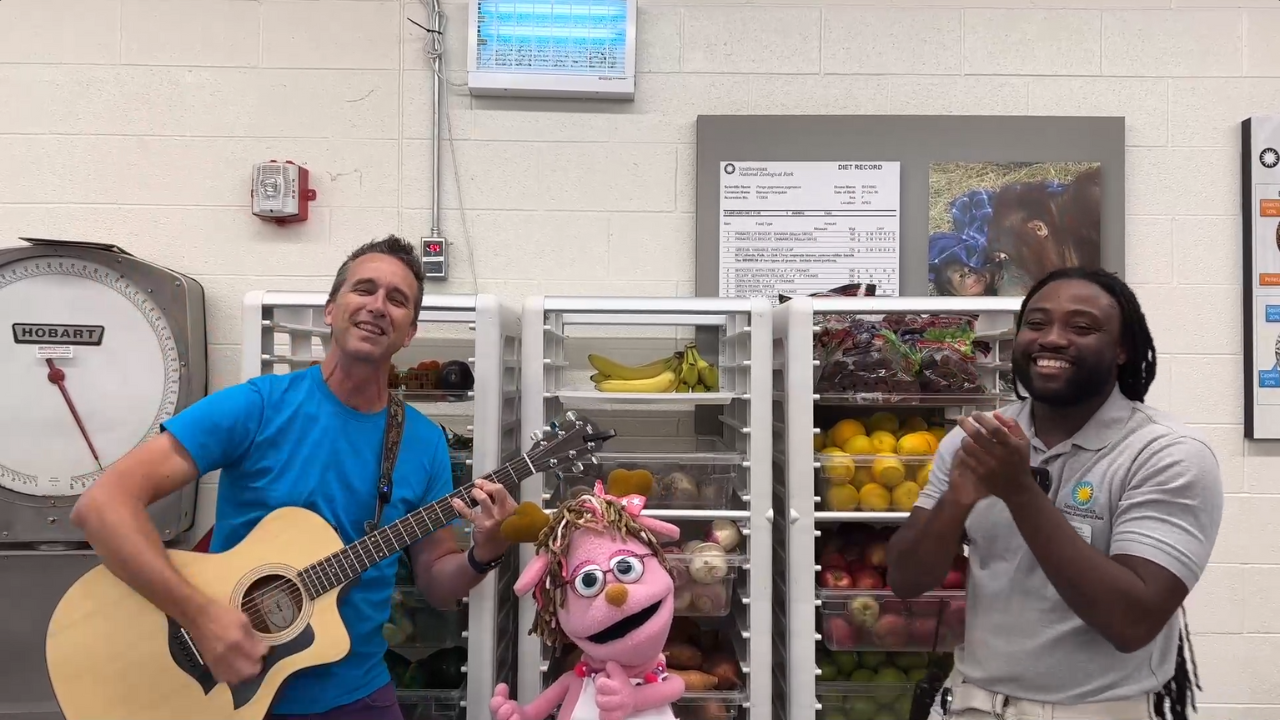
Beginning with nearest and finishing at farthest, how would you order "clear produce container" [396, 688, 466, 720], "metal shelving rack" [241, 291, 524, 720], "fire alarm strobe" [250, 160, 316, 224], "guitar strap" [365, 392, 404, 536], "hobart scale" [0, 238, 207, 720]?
1. "guitar strap" [365, 392, 404, 536]
2. "metal shelving rack" [241, 291, 524, 720]
3. "clear produce container" [396, 688, 466, 720]
4. "hobart scale" [0, 238, 207, 720]
5. "fire alarm strobe" [250, 160, 316, 224]

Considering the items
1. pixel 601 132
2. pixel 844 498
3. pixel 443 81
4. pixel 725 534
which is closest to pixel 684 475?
pixel 725 534

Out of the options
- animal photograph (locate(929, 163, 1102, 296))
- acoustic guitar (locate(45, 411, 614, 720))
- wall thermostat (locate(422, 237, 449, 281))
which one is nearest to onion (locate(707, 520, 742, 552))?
acoustic guitar (locate(45, 411, 614, 720))

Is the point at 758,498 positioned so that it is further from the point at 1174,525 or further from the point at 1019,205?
the point at 1019,205

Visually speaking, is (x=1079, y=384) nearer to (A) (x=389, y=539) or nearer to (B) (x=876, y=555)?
(B) (x=876, y=555)

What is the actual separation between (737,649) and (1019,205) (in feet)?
5.54

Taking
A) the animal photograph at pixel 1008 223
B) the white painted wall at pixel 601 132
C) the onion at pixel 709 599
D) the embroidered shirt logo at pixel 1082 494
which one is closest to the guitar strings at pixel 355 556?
the onion at pixel 709 599

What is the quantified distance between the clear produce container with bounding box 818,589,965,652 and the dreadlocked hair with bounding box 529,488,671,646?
659mm

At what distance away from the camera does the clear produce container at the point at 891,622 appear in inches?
77.5

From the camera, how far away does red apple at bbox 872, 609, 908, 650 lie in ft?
6.48

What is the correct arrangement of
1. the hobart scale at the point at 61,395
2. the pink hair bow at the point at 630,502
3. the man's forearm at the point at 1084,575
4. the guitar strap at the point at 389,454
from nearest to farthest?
the man's forearm at the point at 1084,575, the pink hair bow at the point at 630,502, the guitar strap at the point at 389,454, the hobart scale at the point at 61,395

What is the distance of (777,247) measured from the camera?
8.22 ft

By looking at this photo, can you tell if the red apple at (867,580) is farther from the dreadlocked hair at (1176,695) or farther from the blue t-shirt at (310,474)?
the blue t-shirt at (310,474)

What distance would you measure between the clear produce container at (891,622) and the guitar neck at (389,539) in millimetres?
906

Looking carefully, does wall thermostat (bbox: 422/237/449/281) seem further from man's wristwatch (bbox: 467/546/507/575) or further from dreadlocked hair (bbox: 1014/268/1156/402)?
dreadlocked hair (bbox: 1014/268/1156/402)
